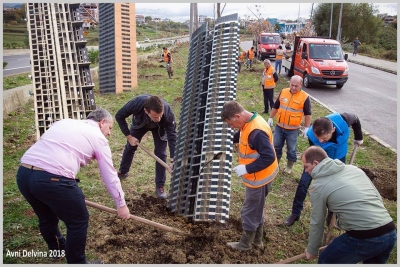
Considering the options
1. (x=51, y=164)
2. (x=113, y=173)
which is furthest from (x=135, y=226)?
(x=51, y=164)

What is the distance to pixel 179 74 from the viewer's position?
15797 millimetres

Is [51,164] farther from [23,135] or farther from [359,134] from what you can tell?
[23,135]

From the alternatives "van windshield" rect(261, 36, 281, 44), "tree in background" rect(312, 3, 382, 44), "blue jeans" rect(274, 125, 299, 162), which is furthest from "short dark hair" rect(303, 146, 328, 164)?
"tree in background" rect(312, 3, 382, 44)

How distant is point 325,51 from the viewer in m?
13.8

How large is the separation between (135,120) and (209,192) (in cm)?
143

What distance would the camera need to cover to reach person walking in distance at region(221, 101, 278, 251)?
3.01m

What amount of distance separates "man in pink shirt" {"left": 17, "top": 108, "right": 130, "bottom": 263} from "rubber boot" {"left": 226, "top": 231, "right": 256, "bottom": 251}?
1.31 meters

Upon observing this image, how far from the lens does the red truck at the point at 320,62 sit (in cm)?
1316

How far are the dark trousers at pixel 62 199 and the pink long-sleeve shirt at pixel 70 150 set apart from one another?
0.24 ft

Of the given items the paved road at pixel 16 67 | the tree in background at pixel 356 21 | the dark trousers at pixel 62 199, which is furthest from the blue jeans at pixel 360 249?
the tree in background at pixel 356 21

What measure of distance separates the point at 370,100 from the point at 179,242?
33.8 ft

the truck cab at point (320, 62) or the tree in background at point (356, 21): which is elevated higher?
the tree in background at point (356, 21)

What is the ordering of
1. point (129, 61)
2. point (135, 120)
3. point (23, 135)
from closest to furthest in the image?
1. point (135, 120)
2. point (23, 135)
3. point (129, 61)

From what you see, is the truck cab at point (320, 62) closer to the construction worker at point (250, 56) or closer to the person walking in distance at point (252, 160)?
the construction worker at point (250, 56)
